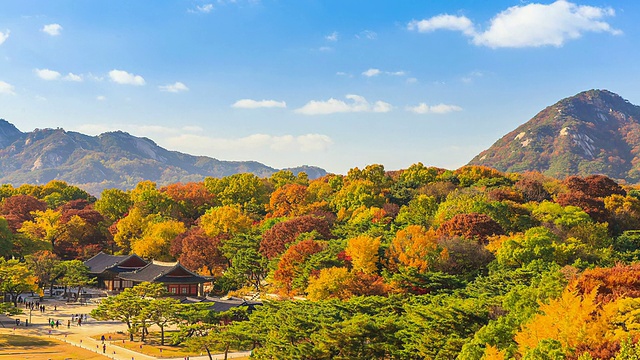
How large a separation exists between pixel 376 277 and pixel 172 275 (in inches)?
848

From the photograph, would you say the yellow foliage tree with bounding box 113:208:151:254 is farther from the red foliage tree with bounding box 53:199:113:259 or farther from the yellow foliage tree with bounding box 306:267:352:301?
the yellow foliage tree with bounding box 306:267:352:301

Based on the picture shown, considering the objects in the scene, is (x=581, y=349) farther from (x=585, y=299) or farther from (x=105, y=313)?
(x=105, y=313)

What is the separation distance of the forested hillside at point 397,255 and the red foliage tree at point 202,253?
6.1 inches

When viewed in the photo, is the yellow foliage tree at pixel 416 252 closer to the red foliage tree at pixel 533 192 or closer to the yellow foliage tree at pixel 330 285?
the yellow foliage tree at pixel 330 285

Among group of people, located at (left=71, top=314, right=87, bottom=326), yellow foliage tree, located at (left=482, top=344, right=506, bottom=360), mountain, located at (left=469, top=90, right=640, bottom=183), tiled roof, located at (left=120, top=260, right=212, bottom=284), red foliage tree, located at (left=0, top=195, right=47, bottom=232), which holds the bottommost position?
group of people, located at (left=71, top=314, right=87, bottom=326)

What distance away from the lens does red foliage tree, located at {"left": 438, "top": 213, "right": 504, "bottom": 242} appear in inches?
1780

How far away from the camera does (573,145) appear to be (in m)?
166

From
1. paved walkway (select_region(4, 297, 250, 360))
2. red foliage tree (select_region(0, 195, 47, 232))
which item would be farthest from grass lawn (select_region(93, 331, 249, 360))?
red foliage tree (select_region(0, 195, 47, 232))

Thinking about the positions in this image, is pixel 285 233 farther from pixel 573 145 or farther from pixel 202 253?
pixel 573 145

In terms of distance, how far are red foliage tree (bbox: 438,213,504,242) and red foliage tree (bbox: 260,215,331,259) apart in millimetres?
12553

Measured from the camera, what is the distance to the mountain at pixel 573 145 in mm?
156125

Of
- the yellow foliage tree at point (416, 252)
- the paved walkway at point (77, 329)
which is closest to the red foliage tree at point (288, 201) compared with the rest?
the paved walkway at point (77, 329)

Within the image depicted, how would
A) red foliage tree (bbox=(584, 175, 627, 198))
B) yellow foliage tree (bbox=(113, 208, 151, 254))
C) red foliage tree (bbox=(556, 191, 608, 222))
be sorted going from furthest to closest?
yellow foliage tree (bbox=(113, 208, 151, 254)) → red foliage tree (bbox=(584, 175, 627, 198)) → red foliage tree (bbox=(556, 191, 608, 222))

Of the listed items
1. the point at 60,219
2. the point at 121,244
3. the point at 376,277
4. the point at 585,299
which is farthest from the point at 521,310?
the point at 60,219
